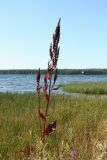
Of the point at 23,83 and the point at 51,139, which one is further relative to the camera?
the point at 23,83

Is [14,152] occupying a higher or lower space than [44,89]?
lower

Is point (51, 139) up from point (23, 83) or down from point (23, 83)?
up

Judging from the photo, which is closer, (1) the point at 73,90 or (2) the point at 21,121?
(2) the point at 21,121

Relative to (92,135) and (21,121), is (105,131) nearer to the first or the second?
(92,135)

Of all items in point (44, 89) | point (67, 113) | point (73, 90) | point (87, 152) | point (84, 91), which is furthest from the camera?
point (73, 90)

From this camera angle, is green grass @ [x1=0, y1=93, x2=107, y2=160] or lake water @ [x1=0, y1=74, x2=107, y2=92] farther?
lake water @ [x1=0, y1=74, x2=107, y2=92]

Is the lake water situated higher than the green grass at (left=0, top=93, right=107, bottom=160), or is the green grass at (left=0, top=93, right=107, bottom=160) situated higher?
the green grass at (left=0, top=93, right=107, bottom=160)

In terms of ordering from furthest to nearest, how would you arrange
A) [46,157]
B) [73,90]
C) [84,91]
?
[73,90] < [84,91] < [46,157]

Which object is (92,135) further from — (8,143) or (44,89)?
(44,89)

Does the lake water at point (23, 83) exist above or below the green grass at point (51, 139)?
below

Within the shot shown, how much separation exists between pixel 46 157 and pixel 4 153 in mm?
2568

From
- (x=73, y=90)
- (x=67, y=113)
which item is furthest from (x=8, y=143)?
(x=73, y=90)

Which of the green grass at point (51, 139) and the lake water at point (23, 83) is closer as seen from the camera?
the green grass at point (51, 139)

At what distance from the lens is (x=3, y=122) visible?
9672 mm
